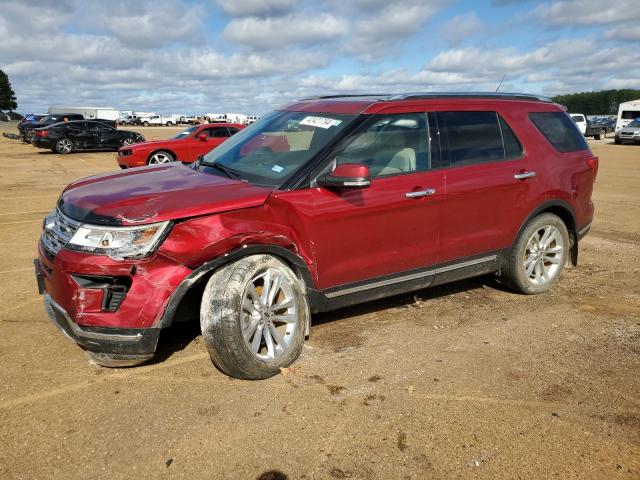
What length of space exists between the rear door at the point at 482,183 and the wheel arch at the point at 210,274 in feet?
4.36

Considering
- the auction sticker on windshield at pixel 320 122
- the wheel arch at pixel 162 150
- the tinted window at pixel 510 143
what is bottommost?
the wheel arch at pixel 162 150

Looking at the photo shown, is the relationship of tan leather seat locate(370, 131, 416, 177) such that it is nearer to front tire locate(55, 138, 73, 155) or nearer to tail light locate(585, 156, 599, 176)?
tail light locate(585, 156, 599, 176)

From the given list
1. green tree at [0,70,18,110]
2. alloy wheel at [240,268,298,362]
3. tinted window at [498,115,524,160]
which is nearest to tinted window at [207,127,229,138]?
tinted window at [498,115,524,160]

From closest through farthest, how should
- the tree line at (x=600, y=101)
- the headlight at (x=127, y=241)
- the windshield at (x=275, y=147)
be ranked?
the headlight at (x=127, y=241) → the windshield at (x=275, y=147) → the tree line at (x=600, y=101)

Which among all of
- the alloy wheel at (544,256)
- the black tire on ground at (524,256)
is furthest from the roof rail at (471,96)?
the alloy wheel at (544,256)

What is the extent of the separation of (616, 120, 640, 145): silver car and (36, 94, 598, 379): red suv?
33407 millimetres

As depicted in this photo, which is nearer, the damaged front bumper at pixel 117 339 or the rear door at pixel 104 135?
the damaged front bumper at pixel 117 339

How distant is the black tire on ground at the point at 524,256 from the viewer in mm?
4918

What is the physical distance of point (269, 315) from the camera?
3.50 meters

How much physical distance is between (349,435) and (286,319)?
0.95 meters

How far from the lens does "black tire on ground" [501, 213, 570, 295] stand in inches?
194

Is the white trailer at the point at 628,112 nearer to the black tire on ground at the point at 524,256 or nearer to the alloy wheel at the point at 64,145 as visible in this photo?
the alloy wheel at the point at 64,145

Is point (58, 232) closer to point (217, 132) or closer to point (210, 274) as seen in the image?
point (210, 274)

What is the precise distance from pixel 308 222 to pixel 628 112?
45.9 meters
